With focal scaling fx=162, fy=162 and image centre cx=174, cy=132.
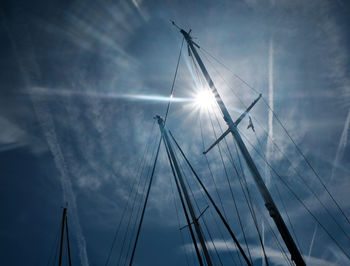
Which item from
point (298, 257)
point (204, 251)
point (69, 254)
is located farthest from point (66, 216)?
point (298, 257)

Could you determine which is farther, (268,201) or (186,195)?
(186,195)

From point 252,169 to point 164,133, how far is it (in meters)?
7.88

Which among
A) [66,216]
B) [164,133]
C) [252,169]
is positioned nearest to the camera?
[252,169]

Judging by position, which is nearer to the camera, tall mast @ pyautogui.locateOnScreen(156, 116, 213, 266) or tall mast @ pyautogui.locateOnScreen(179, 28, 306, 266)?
tall mast @ pyautogui.locateOnScreen(179, 28, 306, 266)

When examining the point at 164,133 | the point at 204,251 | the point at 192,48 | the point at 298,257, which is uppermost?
the point at 192,48

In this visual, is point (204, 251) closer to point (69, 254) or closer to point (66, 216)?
point (69, 254)

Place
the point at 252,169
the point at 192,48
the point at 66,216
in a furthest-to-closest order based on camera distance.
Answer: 1. the point at 66,216
2. the point at 192,48
3. the point at 252,169

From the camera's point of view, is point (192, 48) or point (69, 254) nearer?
point (192, 48)

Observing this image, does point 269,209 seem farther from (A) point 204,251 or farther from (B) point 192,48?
(B) point 192,48

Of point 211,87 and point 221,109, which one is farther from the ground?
point 211,87

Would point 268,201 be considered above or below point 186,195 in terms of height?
below

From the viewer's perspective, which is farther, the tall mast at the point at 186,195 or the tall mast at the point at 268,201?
the tall mast at the point at 186,195

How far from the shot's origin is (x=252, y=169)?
21.5 ft

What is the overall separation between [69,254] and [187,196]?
1388 cm
